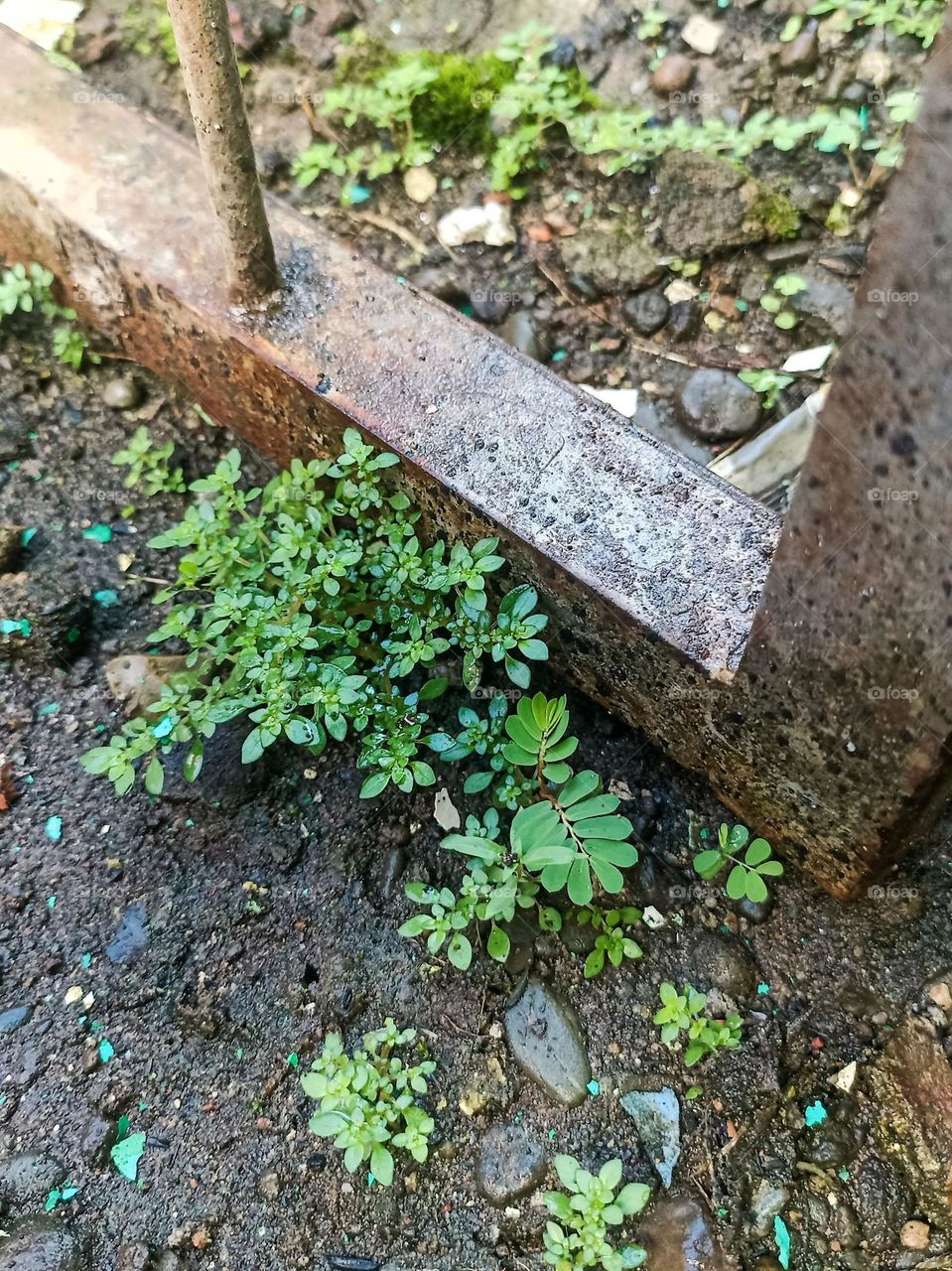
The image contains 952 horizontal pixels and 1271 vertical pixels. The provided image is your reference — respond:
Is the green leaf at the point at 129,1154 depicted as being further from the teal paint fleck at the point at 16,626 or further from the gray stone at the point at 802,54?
the gray stone at the point at 802,54

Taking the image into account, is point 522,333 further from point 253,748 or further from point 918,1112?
point 918,1112

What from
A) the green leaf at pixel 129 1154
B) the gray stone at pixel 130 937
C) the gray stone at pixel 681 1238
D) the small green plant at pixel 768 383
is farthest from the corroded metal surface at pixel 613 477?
the green leaf at pixel 129 1154

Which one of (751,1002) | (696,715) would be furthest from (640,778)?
(751,1002)

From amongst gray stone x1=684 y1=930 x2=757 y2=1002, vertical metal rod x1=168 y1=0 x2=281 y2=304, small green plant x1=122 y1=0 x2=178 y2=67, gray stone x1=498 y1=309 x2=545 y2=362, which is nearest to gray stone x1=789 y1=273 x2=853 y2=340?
gray stone x1=498 y1=309 x2=545 y2=362

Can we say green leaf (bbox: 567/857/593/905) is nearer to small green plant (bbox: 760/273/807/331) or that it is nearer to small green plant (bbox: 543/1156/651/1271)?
small green plant (bbox: 543/1156/651/1271)

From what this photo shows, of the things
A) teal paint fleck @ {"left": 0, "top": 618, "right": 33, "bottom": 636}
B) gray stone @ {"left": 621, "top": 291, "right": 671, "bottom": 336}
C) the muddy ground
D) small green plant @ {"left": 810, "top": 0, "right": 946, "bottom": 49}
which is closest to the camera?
the muddy ground

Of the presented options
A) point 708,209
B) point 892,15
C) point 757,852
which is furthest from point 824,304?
point 757,852
